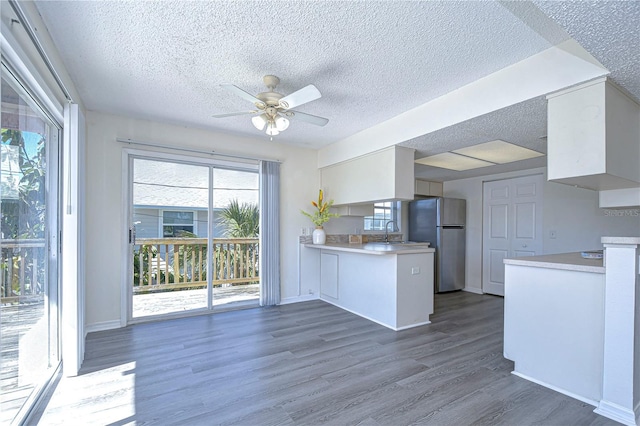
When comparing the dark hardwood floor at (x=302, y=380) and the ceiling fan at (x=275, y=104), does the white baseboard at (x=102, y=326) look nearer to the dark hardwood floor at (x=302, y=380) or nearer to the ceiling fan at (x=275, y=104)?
the dark hardwood floor at (x=302, y=380)

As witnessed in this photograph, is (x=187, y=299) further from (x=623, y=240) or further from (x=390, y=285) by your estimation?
(x=623, y=240)

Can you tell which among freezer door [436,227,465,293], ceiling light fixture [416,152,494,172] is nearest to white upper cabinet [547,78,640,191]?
ceiling light fixture [416,152,494,172]

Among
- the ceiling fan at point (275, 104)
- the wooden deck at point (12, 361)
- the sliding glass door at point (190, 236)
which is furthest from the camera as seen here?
the sliding glass door at point (190, 236)

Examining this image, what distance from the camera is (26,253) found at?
199 cm

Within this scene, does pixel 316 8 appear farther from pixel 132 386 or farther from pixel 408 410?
pixel 132 386

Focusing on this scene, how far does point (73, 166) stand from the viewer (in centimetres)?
248

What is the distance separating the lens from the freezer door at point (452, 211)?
565 cm

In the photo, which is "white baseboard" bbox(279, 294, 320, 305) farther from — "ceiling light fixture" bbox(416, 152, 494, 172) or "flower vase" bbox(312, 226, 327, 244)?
"ceiling light fixture" bbox(416, 152, 494, 172)

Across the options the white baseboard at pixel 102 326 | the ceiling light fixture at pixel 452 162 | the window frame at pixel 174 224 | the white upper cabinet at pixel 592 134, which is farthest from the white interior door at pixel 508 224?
the white baseboard at pixel 102 326

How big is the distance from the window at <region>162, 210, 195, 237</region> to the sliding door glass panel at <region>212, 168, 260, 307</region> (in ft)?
1.09

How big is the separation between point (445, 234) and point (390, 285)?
261 cm

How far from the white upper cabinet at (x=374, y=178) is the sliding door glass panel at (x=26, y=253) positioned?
3.31 m

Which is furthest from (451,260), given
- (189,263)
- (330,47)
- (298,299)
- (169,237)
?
(169,237)

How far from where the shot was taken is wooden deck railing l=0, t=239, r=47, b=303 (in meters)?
1.70
